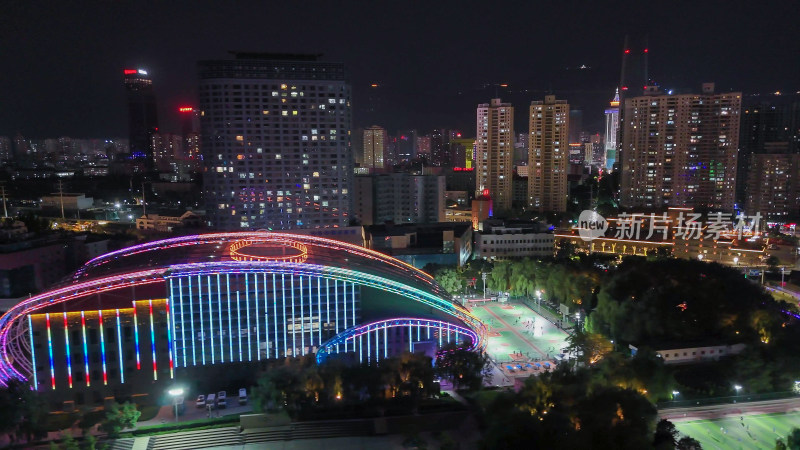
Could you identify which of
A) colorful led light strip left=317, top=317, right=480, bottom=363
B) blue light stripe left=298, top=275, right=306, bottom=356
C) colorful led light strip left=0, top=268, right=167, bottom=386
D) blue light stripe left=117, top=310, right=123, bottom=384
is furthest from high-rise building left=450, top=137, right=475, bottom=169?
blue light stripe left=117, top=310, right=123, bottom=384

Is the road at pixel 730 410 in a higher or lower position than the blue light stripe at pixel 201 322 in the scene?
lower

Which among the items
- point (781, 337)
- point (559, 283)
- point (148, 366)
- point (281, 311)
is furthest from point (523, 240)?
point (148, 366)

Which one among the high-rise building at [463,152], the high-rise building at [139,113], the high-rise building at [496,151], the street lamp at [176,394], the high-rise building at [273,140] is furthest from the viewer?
the high-rise building at [139,113]

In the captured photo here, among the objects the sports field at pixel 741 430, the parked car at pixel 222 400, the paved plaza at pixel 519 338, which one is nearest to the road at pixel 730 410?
the sports field at pixel 741 430

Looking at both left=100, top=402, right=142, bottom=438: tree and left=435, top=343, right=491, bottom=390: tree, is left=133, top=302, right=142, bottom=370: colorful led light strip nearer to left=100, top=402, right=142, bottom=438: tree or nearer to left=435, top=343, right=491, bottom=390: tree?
left=100, top=402, right=142, bottom=438: tree

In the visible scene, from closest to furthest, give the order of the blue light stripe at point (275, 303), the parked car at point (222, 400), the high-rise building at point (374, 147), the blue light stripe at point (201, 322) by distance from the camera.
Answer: the parked car at point (222, 400) < the blue light stripe at point (201, 322) < the blue light stripe at point (275, 303) < the high-rise building at point (374, 147)

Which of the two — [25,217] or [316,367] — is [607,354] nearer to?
[316,367]

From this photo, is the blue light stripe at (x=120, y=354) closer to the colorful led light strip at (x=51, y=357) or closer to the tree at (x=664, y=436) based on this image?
the colorful led light strip at (x=51, y=357)
